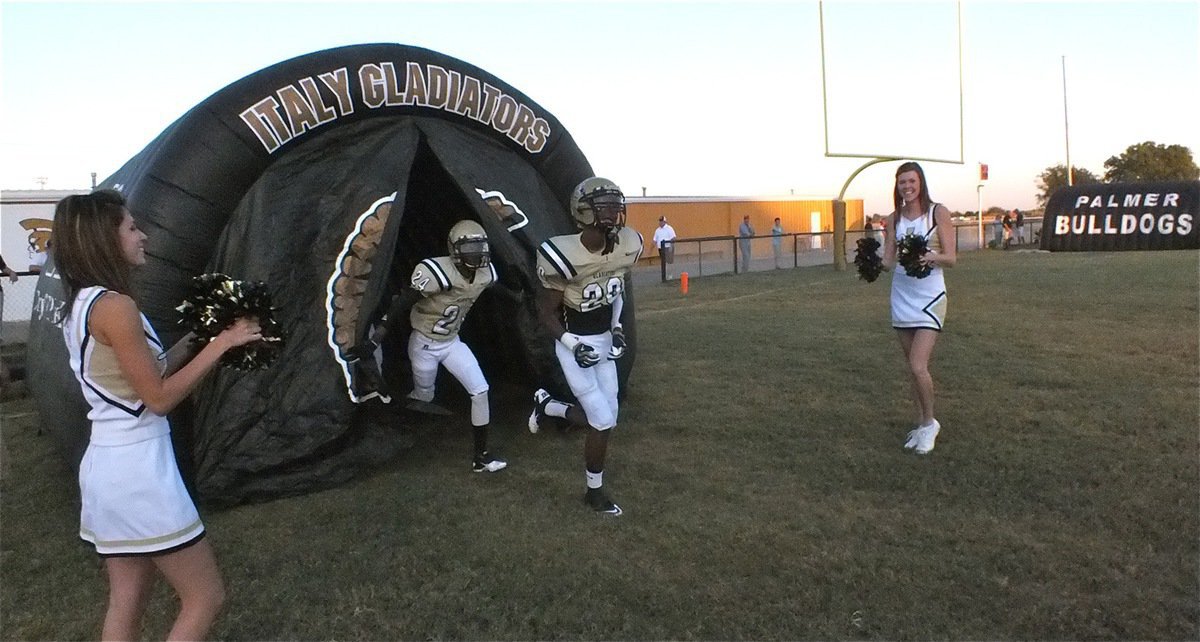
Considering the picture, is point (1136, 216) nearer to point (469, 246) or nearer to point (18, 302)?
point (469, 246)

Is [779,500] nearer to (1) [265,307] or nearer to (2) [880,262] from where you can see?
(2) [880,262]

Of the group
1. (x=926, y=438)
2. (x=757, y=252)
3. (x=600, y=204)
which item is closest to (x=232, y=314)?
(x=600, y=204)

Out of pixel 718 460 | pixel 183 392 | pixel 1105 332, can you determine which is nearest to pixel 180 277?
pixel 183 392

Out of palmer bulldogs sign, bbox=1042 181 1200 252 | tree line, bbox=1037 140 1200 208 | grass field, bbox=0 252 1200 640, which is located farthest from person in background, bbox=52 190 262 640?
tree line, bbox=1037 140 1200 208

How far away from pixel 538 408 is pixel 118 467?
12.1 feet

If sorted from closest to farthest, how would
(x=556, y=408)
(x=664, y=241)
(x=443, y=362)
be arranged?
1. (x=443, y=362)
2. (x=556, y=408)
3. (x=664, y=241)

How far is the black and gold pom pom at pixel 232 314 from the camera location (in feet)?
8.70

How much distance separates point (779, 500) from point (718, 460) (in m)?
0.80

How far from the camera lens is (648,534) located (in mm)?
4266

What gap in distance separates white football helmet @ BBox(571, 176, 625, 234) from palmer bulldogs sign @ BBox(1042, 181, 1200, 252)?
36.0 feet

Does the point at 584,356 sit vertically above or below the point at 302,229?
below

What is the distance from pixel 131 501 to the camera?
2.39 m

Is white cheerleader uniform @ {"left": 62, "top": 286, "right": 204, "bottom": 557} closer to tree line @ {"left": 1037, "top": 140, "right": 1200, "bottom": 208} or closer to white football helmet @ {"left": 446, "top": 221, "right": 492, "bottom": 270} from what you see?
white football helmet @ {"left": 446, "top": 221, "right": 492, "bottom": 270}

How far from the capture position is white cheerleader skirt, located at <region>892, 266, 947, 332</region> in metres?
5.31
